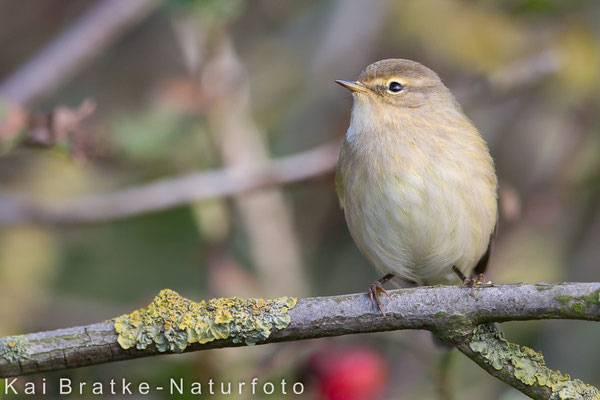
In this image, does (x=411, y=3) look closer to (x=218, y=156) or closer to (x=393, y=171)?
(x=218, y=156)

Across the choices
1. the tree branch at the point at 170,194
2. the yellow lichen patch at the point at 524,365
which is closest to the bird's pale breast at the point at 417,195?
the tree branch at the point at 170,194

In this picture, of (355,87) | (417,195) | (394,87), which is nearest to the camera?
(417,195)

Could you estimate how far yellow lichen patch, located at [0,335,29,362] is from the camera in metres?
2.74

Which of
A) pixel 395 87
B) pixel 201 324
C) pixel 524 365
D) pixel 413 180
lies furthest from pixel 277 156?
pixel 524 365

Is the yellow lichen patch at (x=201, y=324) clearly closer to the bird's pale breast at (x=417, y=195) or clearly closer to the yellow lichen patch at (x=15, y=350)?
the yellow lichen patch at (x=15, y=350)

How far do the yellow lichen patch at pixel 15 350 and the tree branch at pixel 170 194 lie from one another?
237 cm

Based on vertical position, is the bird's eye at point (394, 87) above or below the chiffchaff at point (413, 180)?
above

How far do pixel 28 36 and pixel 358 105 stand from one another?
14.7ft

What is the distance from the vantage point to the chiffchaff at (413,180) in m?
3.97

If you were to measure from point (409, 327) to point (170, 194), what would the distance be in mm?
2662

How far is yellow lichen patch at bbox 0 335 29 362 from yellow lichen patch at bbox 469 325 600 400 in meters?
1.58

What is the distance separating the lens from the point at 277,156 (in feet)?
23.1

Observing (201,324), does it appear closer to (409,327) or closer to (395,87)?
(409,327)

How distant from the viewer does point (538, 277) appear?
5086 millimetres
